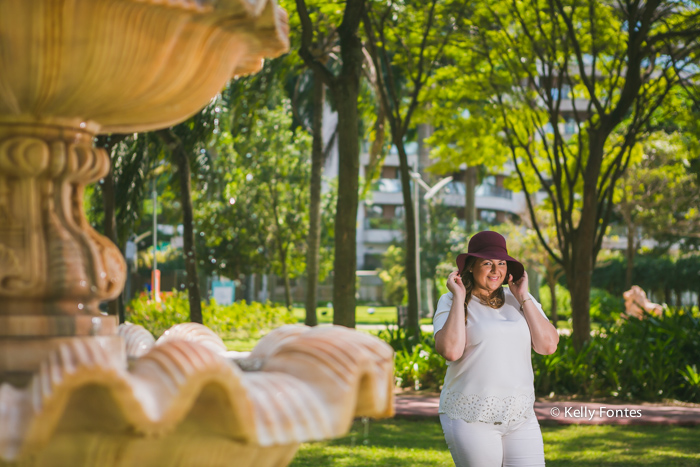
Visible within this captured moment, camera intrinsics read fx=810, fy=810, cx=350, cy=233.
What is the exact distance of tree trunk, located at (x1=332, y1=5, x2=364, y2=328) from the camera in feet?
29.9

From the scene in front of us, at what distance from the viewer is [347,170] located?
930cm

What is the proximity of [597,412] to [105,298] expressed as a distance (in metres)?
8.69

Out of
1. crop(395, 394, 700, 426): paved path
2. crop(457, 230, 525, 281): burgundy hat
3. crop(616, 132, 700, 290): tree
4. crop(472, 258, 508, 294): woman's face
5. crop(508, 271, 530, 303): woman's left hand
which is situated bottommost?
crop(395, 394, 700, 426): paved path

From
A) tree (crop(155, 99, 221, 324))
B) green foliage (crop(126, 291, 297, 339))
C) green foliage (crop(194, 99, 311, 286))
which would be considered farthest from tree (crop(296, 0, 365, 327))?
green foliage (crop(194, 99, 311, 286))

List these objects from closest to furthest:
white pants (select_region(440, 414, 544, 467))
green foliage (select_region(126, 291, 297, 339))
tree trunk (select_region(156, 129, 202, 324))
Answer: white pants (select_region(440, 414, 544, 467)) < tree trunk (select_region(156, 129, 202, 324)) < green foliage (select_region(126, 291, 297, 339))

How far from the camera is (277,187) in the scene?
30.5m

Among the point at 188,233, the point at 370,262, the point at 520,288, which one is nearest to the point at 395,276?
the point at 370,262

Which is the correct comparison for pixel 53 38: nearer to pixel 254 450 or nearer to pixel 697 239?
pixel 254 450

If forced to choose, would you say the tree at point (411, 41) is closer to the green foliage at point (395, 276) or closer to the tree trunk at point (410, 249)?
the tree trunk at point (410, 249)

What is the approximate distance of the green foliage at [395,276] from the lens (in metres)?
44.6

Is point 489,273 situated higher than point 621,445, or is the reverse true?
point 489,273

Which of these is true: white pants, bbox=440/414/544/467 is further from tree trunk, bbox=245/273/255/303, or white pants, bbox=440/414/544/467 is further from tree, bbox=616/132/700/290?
tree trunk, bbox=245/273/255/303

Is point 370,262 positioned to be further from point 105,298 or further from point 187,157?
point 105,298

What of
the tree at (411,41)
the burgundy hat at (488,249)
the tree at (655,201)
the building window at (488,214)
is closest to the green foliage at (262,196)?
the tree at (655,201)
